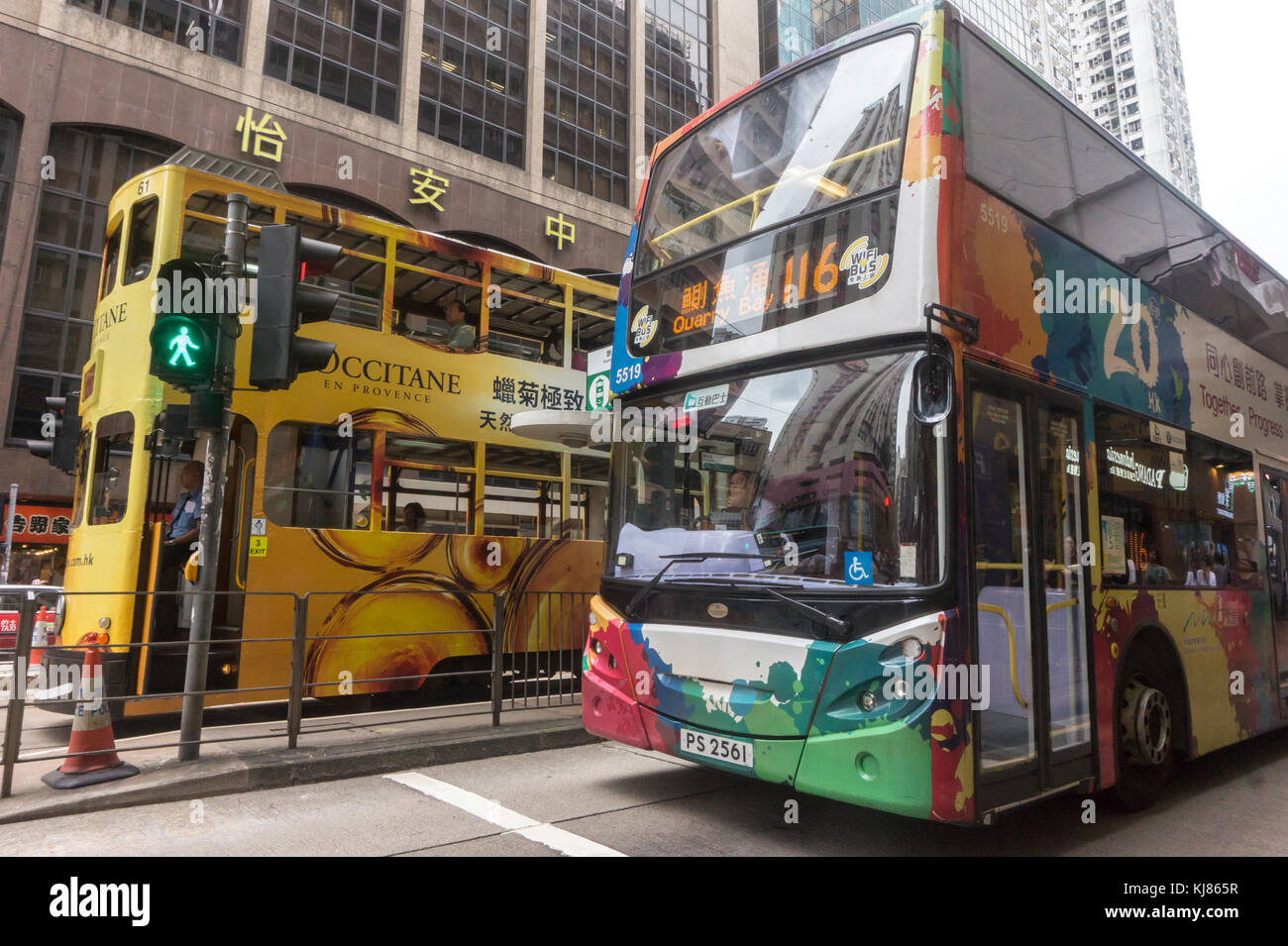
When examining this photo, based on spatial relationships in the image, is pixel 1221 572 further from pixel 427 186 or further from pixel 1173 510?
pixel 427 186

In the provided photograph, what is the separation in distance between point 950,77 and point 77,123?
23.1m

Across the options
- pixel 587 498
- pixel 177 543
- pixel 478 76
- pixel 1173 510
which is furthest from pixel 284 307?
pixel 478 76

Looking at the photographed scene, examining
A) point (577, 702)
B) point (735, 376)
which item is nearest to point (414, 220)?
point (577, 702)

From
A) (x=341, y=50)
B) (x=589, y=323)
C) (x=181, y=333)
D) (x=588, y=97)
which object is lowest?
(x=181, y=333)

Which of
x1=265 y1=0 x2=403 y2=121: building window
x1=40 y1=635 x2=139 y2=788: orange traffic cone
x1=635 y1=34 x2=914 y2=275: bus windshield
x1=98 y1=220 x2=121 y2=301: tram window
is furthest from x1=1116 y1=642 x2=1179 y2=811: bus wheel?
A: x1=265 y1=0 x2=403 y2=121: building window

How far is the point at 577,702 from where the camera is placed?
8.32 meters

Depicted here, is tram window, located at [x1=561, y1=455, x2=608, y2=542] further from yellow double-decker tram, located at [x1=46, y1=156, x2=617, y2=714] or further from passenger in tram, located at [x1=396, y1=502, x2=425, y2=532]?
passenger in tram, located at [x1=396, y1=502, x2=425, y2=532]

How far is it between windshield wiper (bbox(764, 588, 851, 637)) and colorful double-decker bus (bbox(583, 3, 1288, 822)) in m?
0.01

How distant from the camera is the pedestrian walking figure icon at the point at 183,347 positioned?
216 inches

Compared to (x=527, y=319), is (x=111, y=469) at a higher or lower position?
lower

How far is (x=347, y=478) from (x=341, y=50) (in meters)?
21.1

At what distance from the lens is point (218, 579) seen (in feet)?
24.0

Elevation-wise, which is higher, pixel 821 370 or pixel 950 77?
pixel 950 77
